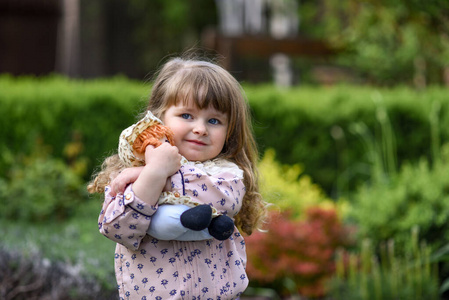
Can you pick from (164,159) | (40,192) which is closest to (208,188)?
(164,159)

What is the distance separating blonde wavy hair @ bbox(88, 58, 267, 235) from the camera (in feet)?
7.40

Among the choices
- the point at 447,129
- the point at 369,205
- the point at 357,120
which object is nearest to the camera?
the point at 369,205

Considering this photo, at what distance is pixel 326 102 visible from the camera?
7.04m

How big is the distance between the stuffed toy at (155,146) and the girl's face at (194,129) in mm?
71

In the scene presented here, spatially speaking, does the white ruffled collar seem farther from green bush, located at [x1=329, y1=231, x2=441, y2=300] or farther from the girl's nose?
green bush, located at [x1=329, y1=231, x2=441, y2=300]

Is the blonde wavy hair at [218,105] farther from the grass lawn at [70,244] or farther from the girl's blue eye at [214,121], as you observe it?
the grass lawn at [70,244]

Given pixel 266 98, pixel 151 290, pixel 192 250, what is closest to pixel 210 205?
pixel 192 250

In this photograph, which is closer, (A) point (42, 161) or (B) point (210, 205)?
(B) point (210, 205)

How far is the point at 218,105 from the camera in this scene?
7.47 feet

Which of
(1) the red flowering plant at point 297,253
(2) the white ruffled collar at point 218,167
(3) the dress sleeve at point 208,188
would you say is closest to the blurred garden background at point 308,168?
(1) the red flowering plant at point 297,253

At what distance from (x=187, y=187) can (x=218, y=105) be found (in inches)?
13.8

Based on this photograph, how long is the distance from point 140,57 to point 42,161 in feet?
37.8

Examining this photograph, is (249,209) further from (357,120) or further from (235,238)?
(357,120)

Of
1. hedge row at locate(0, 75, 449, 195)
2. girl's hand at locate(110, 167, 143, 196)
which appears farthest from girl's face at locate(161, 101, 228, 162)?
hedge row at locate(0, 75, 449, 195)
